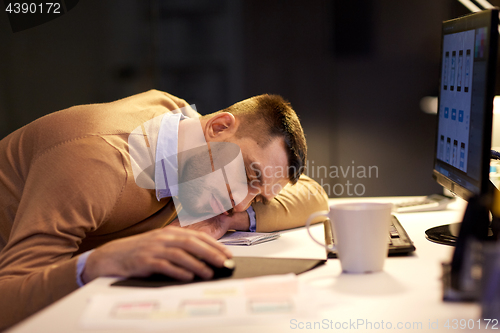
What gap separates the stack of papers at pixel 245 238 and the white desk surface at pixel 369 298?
9 centimetres

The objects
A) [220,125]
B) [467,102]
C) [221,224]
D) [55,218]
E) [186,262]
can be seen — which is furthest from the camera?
[220,125]

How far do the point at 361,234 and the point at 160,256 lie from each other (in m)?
0.31

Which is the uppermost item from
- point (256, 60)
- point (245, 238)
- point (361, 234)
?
point (256, 60)

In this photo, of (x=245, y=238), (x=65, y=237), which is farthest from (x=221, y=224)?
(x=65, y=237)

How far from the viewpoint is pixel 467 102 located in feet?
3.02

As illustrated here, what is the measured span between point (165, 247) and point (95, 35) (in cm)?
191

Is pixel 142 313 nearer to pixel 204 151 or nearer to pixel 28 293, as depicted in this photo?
pixel 28 293

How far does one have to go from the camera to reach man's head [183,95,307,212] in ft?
3.67

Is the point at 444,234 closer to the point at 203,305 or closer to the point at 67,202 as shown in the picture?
the point at 203,305

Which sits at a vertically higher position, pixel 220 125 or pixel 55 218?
pixel 220 125

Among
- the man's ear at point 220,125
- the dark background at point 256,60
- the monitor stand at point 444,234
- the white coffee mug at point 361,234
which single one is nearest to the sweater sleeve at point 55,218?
the man's ear at point 220,125

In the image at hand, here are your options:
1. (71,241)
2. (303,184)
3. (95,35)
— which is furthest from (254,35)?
(71,241)

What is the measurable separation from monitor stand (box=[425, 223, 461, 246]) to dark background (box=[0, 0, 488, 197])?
1.30m

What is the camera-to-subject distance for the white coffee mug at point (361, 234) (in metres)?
0.68
